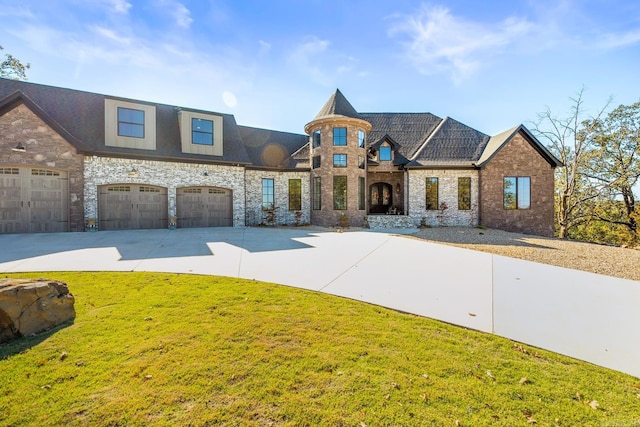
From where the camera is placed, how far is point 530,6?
8703mm

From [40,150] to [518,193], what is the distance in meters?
25.3

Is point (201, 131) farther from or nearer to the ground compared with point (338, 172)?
farther from the ground

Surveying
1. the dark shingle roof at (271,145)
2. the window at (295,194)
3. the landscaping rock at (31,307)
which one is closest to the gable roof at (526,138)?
the window at (295,194)

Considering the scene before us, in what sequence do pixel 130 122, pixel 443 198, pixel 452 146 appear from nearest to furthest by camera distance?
pixel 130 122
pixel 443 198
pixel 452 146

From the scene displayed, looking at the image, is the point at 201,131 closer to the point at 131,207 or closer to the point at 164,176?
the point at 164,176

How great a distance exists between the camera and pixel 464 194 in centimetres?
1839

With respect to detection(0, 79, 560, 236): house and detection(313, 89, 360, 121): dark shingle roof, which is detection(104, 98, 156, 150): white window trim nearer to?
detection(0, 79, 560, 236): house

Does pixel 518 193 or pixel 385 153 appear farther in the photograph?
pixel 385 153

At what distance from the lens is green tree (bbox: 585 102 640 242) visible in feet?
70.7

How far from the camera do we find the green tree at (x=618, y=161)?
21.6 m

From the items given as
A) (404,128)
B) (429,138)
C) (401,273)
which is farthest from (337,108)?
(401,273)

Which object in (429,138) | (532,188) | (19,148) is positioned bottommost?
(532,188)

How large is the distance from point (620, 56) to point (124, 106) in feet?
73.3

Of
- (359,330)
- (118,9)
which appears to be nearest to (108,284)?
(359,330)
